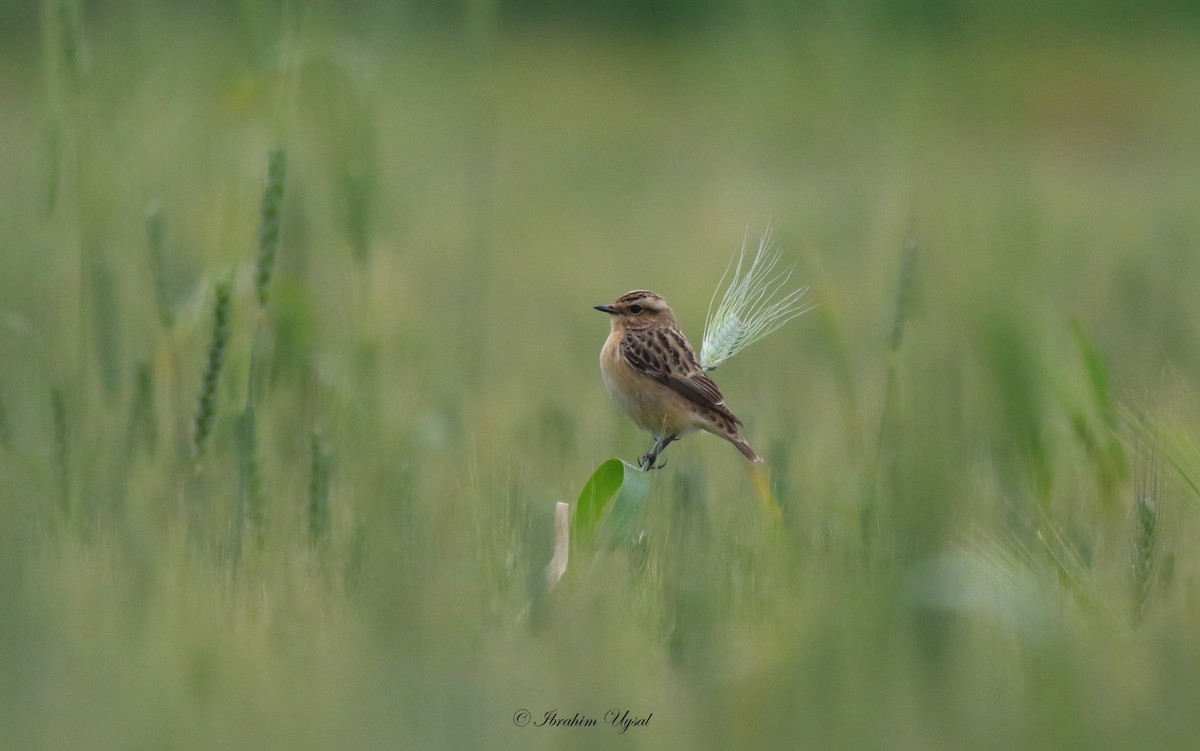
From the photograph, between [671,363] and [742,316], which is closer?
[742,316]

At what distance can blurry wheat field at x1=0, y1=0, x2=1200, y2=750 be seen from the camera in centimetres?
187

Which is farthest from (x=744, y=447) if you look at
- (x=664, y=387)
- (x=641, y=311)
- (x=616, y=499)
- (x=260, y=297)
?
(x=260, y=297)

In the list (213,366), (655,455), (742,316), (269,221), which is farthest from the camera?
(655,455)

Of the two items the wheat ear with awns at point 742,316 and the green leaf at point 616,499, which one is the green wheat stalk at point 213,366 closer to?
the green leaf at point 616,499

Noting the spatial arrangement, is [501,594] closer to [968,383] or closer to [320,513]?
[320,513]

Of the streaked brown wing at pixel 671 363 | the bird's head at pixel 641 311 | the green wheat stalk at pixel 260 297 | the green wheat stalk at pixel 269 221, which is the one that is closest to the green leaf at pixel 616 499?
the green wheat stalk at pixel 260 297

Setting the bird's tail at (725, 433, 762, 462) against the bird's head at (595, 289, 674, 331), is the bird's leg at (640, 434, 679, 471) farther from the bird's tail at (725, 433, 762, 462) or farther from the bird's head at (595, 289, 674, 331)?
the bird's head at (595, 289, 674, 331)

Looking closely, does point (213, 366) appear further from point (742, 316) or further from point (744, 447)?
point (744, 447)

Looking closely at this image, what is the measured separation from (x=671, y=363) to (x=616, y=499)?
45.5 inches

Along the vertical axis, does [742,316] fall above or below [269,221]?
below

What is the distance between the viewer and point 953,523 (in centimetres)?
191

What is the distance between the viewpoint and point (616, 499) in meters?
2.82

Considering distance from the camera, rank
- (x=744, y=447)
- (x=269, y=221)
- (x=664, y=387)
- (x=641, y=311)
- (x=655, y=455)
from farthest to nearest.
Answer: (x=641, y=311)
(x=664, y=387)
(x=744, y=447)
(x=655, y=455)
(x=269, y=221)

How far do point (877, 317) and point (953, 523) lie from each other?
14.4 feet
